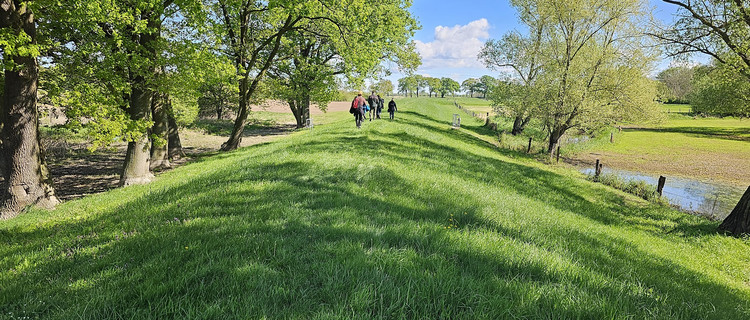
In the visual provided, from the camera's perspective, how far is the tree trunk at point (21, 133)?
9156mm

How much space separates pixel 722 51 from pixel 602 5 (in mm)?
10500

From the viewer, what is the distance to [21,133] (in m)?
9.42

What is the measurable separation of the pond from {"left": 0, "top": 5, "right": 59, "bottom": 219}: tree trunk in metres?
23.1

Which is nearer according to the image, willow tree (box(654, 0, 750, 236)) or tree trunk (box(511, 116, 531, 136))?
willow tree (box(654, 0, 750, 236))

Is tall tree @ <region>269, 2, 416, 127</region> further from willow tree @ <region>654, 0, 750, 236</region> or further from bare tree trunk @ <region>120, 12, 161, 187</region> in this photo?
willow tree @ <region>654, 0, 750, 236</region>

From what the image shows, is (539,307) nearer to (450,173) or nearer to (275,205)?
(275,205)

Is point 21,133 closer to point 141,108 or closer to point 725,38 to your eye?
point 141,108

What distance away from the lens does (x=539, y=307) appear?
2764mm

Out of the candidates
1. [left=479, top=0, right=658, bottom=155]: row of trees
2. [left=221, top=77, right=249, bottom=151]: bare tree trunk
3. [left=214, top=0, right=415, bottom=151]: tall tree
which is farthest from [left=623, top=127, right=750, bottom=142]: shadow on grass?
[left=221, top=77, right=249, bottom=151]: bare tree trunk

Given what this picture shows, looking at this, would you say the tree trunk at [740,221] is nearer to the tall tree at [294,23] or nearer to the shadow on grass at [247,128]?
the tall tree at [294,23]

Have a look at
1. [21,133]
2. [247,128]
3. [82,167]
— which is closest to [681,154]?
[247,128]

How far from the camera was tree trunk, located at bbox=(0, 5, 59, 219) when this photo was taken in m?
9.16

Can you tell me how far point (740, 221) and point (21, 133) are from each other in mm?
20020

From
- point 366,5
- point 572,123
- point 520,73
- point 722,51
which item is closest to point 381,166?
point 366,5
